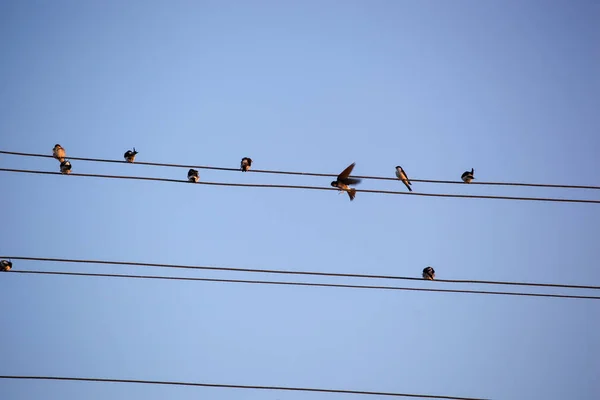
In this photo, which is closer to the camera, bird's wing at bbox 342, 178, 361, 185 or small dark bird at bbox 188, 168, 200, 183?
bird's wing at bbox 342, 178, 361, 185

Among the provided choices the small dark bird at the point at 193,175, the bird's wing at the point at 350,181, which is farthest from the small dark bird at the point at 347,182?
the small dark bird at the point at 193,175

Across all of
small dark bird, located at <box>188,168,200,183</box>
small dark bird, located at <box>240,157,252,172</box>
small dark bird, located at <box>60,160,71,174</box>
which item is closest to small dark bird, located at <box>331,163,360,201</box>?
small dark bird, located at <box>240,157,252,172</box>

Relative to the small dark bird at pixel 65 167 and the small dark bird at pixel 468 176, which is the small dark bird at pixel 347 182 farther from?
the small dark bird at pixel 65 167

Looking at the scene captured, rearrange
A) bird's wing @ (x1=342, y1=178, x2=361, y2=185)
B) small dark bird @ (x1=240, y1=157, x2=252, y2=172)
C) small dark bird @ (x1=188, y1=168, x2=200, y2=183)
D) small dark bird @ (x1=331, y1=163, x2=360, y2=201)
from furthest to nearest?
small dark bird @ (x1=240, y1=157, x2=252, y2=172)
small dark bird @ (x1=188, y1=168, x2=200, y2=183)
bird's wing @ (x1=342, y1=178, x2=361, y2=185)
small dark bird @ (x1=331, y1=163, x2=360, y2=201)

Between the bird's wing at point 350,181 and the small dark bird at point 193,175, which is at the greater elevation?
the bird's wing at point 350,181

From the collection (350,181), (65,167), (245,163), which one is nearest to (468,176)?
(350,181)

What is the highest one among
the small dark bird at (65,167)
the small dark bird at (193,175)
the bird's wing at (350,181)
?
the bird's wing at (350,181)

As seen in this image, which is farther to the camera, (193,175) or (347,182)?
(193,175)

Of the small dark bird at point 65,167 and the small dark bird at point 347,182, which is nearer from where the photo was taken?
the small dark bird at point 347,182

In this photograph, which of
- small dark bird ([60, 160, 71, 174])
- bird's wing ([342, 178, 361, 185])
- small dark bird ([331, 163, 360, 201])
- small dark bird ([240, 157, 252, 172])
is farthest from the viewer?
small dark bird ([240, 157, 252, 172])

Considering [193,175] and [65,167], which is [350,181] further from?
[65,167]

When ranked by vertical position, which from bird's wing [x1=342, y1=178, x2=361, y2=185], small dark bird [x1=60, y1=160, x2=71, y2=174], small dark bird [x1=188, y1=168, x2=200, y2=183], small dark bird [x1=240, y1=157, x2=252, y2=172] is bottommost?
small dark bird [x1=60, y1=160, x2=71, y2=174]

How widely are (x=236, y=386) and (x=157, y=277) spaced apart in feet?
6.46

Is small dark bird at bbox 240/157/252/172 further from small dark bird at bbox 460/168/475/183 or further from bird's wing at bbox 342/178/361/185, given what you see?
small dark bird at bbox 460/168/475/183
